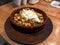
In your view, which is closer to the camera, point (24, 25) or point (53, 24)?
point (24, 25)

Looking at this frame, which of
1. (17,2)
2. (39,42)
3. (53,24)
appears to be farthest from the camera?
(17,2)

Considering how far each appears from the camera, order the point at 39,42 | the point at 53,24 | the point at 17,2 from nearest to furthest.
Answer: the point at 39,42, the point at 53,24, the point at 17,2

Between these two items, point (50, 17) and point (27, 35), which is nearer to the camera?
point (27, 35)

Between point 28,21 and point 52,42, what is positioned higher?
point 28,21

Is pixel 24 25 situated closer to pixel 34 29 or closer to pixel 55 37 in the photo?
pixel 34 29

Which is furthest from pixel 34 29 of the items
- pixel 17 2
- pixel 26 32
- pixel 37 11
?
pixel 17 2

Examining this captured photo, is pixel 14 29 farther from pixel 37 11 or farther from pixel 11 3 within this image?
pixel 11 3
